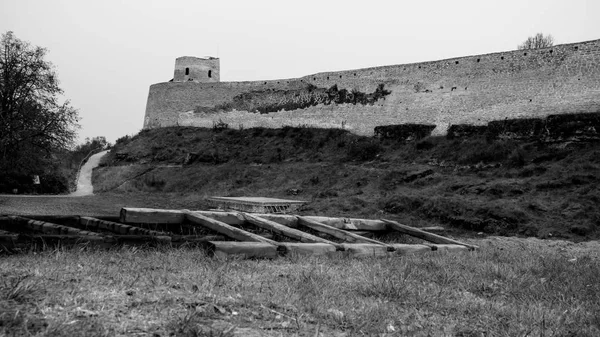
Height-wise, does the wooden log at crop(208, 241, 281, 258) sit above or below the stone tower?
below

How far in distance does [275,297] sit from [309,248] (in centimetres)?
290

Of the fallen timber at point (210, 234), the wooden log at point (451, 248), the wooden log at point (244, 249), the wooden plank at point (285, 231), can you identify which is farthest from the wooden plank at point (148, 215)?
the wooden log at point (451, 248)

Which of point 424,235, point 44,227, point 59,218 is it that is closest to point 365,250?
point 424,235

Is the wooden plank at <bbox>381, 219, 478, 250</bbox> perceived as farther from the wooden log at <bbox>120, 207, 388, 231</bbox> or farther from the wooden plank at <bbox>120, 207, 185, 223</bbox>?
the wooden plank at <bbox>120, 207, 185, 223</bbox>

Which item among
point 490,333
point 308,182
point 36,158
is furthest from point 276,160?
point 490,333

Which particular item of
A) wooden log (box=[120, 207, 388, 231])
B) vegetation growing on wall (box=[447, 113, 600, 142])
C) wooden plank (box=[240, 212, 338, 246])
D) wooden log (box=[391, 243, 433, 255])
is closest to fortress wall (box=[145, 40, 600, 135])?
vegetation growing on wall (box=[447, 113, 600, 142])

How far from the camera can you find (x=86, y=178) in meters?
38.6

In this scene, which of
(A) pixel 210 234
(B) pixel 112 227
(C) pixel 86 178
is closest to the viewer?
(B) pixel 112 227

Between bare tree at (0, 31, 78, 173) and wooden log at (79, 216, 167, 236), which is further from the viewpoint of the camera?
bare tree at (0, 31, 78, 173)

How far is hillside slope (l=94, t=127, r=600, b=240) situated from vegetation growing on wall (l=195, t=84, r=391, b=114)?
224 cm

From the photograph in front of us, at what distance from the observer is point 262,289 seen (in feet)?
15.6

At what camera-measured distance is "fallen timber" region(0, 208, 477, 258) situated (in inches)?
252

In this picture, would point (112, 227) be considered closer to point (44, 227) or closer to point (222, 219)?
point (44, 227)

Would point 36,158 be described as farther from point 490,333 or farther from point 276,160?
point 490,333
